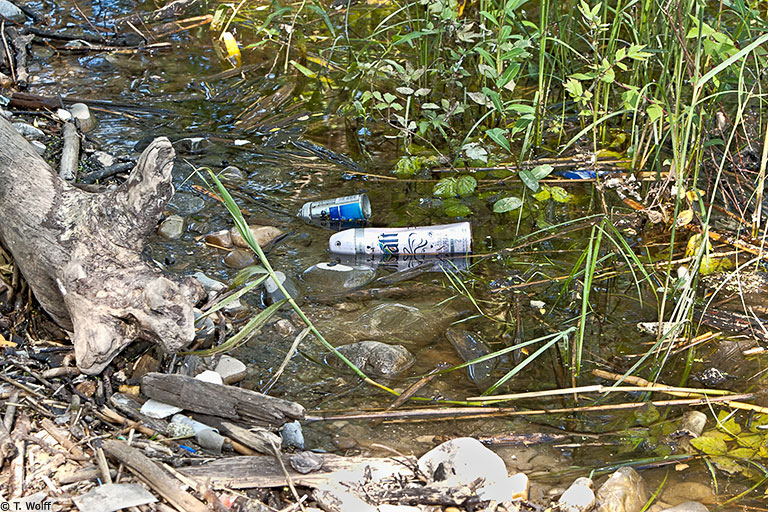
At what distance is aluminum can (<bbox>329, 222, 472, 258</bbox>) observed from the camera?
288 centimetres

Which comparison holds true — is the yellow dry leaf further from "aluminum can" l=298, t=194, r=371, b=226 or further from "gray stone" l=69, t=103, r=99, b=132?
"gray stone" l=69, t=103, r=99, b=132

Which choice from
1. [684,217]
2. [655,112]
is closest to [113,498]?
[655,112]

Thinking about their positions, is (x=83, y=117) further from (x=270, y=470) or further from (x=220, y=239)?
(x=270, y=470)

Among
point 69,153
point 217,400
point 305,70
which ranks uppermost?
point 305,70

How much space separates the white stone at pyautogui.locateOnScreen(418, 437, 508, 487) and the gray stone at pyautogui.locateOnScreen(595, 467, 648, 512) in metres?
0.26

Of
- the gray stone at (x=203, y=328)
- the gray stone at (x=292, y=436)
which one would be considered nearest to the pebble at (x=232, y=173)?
the gray stone at (x=203, y=328)

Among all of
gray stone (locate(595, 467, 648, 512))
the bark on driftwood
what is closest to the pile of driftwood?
the bark on driftwood

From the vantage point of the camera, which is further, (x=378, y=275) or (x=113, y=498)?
(x=378, y=275)

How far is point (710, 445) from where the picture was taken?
6.78ft

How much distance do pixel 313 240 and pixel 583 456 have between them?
1.44 m

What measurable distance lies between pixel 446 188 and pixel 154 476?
6.21ft

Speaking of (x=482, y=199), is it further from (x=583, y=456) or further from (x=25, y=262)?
(x=25, y=262)
